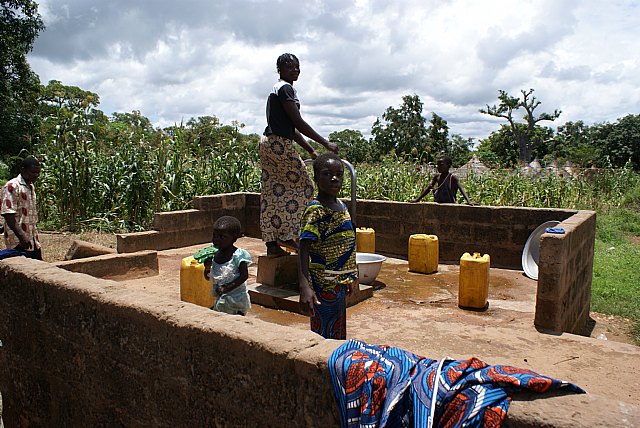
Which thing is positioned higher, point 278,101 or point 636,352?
point 278,101

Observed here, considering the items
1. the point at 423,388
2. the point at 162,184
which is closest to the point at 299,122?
the point at 423,388

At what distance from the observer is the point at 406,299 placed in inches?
239

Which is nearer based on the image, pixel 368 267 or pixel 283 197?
pixel 283 197

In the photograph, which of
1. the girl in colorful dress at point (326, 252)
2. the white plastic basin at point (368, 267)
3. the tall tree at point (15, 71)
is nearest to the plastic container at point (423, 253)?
the white plastic basin at point (368, 267)

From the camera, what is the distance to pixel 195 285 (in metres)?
5.38

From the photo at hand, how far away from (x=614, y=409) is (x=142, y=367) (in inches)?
85.8

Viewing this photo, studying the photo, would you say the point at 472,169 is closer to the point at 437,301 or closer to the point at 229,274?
the point at 437,301

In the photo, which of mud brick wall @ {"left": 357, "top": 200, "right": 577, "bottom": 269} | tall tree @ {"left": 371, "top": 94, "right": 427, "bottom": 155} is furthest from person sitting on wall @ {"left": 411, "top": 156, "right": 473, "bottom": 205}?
tall tree @ {"left": 371, "top": 94, "right": 427, "bottom": 155}

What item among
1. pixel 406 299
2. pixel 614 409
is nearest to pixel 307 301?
pixel 614 409

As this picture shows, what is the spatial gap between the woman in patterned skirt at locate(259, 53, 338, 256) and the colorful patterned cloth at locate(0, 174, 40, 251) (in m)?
2.28

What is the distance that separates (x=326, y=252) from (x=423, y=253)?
3.99 meters

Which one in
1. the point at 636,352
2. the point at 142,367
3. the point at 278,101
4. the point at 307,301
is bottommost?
the point at 636,352

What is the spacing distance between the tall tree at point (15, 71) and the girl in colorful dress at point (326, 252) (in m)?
18.1

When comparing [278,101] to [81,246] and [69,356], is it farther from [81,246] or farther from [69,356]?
[81,246]
